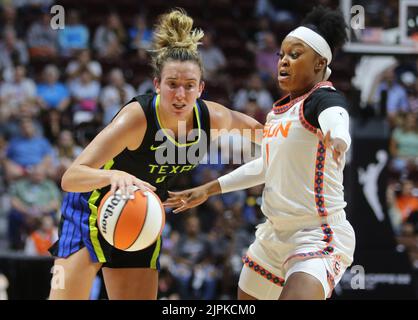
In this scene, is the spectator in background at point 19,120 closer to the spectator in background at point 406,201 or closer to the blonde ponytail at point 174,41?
Answer: the spectator in background at point 406,201

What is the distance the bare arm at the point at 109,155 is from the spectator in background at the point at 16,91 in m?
5.33

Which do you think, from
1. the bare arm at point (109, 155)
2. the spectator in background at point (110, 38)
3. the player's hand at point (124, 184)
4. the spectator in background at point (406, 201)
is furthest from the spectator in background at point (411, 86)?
the player's hand at point (124, 184)

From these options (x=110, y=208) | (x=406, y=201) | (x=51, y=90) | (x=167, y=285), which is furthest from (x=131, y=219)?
(x=51, y=90)

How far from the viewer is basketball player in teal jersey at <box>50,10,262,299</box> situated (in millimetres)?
3766

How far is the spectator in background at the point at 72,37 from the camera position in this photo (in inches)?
383

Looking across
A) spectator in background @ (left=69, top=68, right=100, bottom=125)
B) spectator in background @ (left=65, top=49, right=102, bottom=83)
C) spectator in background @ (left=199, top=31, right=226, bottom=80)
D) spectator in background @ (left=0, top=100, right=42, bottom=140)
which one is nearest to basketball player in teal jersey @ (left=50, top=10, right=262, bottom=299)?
spectator in background @ (left=69, top=68, right=100, bottom=125)

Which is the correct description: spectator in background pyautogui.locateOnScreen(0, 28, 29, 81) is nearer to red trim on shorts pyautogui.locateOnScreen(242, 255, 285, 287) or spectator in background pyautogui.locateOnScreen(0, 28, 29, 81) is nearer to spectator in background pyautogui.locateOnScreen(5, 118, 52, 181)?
spectator in background pyautogui.locateOnScreen(5, 118, 52, 181)

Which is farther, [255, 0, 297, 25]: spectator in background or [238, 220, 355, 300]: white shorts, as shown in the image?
[255, 0, 297, 25]: spectator in background

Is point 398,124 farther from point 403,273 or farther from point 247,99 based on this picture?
point 403,273

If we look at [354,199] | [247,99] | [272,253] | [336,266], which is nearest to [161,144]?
[272,253]

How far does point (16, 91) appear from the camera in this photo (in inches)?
353

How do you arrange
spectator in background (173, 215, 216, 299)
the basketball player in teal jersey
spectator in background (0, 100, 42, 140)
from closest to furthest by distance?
the basketball player in teal jersey
spectator in background (173, 215, 216, 299)
spectator in background (0, 100, 42, 140)

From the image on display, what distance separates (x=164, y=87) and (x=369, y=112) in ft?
12.6

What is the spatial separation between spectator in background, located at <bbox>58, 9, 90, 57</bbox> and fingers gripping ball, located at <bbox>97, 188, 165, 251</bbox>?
261 inches
